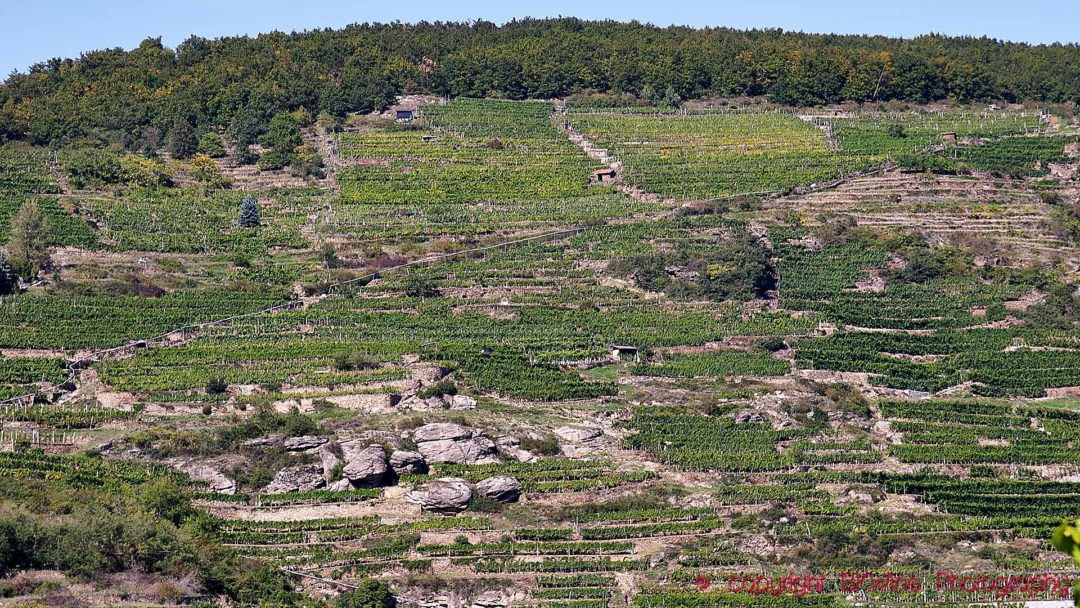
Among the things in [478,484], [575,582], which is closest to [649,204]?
[478,484]

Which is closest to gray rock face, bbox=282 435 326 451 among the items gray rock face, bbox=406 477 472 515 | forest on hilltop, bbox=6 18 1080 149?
Result: gray rock face, bbox=406 477 472 515

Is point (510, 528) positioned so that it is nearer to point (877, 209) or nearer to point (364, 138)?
point (877, 209)

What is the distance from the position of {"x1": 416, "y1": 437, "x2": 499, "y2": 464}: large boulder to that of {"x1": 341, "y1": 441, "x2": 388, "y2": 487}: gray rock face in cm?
153

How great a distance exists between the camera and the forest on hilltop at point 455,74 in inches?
3906

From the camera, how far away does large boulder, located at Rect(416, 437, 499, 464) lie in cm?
5869

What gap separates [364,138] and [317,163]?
15.2 feet

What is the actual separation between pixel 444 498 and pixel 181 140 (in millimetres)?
43410

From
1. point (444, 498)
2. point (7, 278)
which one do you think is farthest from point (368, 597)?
point (7, 278)

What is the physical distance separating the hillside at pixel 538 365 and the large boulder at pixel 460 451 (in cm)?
12

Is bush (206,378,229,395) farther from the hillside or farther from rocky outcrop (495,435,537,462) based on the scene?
rocky outcrop (495,435,537,462)

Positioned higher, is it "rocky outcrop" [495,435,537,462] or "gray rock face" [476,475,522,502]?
"rocky outcrop" [495,435,537,462]

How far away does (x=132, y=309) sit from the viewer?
69.8 m

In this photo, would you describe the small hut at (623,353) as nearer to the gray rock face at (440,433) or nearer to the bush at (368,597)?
the gray rock face at (440,433)

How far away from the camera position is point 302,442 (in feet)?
193
